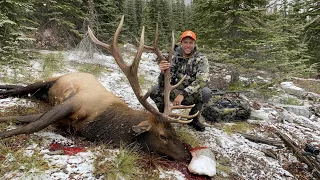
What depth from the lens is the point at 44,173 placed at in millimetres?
2822

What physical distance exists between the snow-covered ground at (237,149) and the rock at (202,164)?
184 millimetres

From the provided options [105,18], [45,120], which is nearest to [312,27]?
[105,18]

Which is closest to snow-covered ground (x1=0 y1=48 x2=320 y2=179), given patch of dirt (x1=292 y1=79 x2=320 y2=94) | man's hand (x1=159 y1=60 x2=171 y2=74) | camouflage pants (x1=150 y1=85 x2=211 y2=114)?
camouflage pants (x1=150 y1=85 x2=211 y2=114)

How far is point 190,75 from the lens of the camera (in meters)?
4.89

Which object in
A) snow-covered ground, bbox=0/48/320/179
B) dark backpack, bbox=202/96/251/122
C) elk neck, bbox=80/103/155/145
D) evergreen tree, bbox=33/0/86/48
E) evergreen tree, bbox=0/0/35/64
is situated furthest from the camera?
evergreen tree, bbox=33/0/86/48

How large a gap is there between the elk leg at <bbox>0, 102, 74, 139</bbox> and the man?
59.4 inches

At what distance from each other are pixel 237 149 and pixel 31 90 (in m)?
3.87

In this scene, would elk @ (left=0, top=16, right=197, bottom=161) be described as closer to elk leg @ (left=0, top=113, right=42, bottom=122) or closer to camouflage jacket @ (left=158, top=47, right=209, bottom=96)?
elk leg @ (left=0, top=113, right=42, bottom=122)

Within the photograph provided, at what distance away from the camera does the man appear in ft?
15.1

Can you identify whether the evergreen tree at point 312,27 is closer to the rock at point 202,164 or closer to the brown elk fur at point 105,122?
the rock at point 202,164

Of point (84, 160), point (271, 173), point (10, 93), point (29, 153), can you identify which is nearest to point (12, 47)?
point (10, 93)

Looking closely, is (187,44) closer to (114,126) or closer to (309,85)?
(114,126)

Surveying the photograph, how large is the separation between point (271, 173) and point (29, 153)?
3234mm

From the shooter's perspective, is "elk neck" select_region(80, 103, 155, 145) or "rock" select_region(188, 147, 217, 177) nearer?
"rock" select_region(188, 147, 217, 177)
